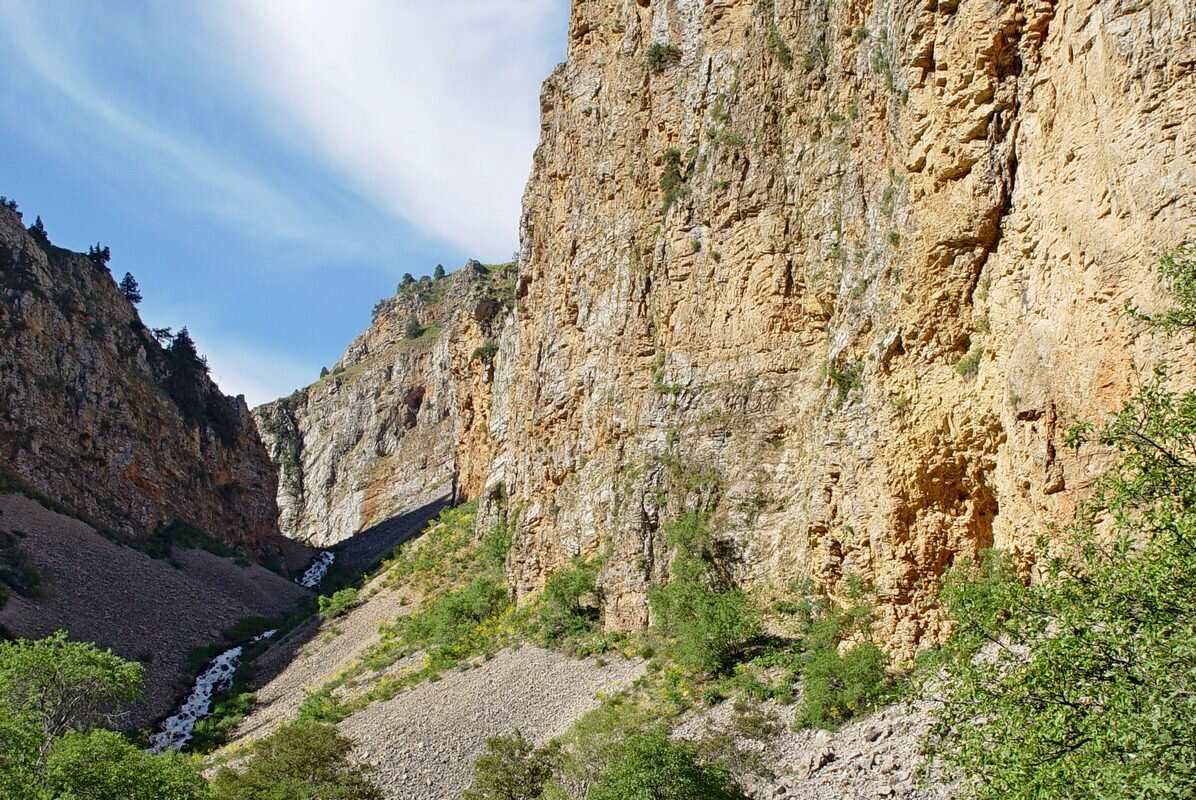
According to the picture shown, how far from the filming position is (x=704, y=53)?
4156cm

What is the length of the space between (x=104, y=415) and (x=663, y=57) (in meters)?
55.0

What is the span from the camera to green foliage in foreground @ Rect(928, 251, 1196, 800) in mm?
9711

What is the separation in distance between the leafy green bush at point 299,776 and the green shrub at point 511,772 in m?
3.24

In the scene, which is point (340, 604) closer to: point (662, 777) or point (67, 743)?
point (67, 743)

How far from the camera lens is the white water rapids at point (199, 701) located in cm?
4134

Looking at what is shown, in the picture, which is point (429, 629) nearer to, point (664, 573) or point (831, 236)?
point (664, 573)

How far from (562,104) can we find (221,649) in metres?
37.3

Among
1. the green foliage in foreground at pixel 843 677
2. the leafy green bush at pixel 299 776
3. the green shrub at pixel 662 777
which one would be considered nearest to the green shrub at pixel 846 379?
the green foliage in foreground at pixel 843 677

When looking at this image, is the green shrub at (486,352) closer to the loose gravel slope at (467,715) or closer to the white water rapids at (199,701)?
the white water rapids at (199,701)

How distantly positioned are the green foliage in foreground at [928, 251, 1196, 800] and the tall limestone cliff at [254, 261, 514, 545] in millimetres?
64045

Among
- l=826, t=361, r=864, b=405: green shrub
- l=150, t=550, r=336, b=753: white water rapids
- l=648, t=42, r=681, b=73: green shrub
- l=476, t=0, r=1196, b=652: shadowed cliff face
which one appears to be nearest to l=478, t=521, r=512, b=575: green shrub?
l=476, t=0, r=1196, b=652: shadowed cliff face

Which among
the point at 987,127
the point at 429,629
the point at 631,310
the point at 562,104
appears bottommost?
the point at 429,629

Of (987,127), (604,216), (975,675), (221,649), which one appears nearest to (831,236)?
(987,127)

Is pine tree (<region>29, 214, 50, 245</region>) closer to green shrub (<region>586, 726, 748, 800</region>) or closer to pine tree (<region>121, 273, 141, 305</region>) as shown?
pine tree (<region>121, 273, 141, 305</region>)
